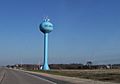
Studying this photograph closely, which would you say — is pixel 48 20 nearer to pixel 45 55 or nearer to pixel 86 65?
pixel 45 55

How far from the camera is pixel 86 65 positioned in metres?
152

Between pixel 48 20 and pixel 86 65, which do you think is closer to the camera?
pixel 48 20

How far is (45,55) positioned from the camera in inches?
4417

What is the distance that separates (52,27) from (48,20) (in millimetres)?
3459

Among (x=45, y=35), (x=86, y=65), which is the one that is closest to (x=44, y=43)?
(x=45, y=35)

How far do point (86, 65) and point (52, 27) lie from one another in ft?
152

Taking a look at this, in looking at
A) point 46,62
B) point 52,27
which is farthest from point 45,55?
point 52,27

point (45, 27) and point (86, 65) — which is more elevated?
point (45, 27)

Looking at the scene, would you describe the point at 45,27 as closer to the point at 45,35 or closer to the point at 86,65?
the point at 45,35

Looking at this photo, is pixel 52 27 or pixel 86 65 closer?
pixel 52 27

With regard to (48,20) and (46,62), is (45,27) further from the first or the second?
(46,62)

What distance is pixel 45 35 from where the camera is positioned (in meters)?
112

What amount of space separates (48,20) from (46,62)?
14183 millimetres

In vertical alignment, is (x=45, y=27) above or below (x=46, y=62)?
above
